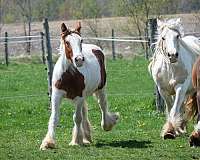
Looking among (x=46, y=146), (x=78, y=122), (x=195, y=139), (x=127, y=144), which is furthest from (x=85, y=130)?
(x=195, y=139)

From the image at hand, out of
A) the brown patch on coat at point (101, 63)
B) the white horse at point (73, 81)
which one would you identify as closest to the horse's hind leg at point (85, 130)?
the white horse at point (73, 81)

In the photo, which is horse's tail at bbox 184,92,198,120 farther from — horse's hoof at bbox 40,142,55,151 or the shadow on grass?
horse's hoof at bbox 40,142,55,151

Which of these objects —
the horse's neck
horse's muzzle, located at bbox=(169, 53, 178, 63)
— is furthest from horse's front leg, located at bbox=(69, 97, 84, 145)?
horse's muzzle, located at bbox=(169, 53, 178, 63)

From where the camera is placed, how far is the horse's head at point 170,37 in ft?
32.5

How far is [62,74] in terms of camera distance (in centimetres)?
930

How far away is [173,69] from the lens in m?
10.5

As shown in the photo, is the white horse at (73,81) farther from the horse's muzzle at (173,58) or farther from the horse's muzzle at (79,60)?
the horse's muzzle at (173,58)

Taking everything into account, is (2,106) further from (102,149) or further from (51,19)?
(51,19)

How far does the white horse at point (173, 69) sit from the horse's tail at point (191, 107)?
0.21 ft

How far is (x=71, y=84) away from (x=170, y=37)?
1900 mm

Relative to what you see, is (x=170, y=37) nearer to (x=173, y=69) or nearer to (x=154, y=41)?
(x=173, y=69)

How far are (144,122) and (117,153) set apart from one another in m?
4.19

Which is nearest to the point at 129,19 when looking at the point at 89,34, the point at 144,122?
the point at 89,34

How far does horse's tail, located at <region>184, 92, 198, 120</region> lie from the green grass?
1.63 ft
